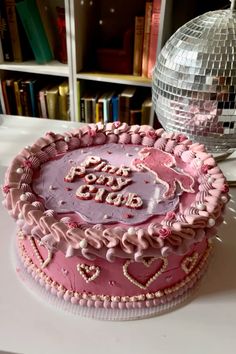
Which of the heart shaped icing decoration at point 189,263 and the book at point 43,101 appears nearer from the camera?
the heart shaped icing decoration at point 189,263

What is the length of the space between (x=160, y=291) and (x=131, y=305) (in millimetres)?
59

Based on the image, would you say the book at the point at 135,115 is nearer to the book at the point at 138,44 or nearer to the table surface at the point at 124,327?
the book at the point at 138,44

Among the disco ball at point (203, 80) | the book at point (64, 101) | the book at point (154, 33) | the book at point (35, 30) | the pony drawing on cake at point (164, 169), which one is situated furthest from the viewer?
the book at point (64, 101)

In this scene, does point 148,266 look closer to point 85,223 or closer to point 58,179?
point 85,223

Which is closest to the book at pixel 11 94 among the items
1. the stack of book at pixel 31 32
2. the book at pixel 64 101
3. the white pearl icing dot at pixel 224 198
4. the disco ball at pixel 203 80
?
the stack of book at pixel 31 32

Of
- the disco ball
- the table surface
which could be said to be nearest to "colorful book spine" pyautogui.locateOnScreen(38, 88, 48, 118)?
the disco ball

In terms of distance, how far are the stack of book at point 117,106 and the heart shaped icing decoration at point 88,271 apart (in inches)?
41.7

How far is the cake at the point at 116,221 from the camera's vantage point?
63 cm

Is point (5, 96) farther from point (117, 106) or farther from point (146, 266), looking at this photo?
point (146, 266)

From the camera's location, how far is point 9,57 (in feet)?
5.59

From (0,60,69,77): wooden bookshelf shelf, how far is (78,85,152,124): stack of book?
4.7 inches

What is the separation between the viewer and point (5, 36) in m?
1.65

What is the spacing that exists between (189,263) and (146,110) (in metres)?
1.01

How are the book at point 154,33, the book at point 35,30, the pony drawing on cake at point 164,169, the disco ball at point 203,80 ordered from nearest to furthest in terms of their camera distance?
the pony drawing on cake at point 164,169, the disco ball at point 203,80, the book at point 154,33, the book at point 35,30
